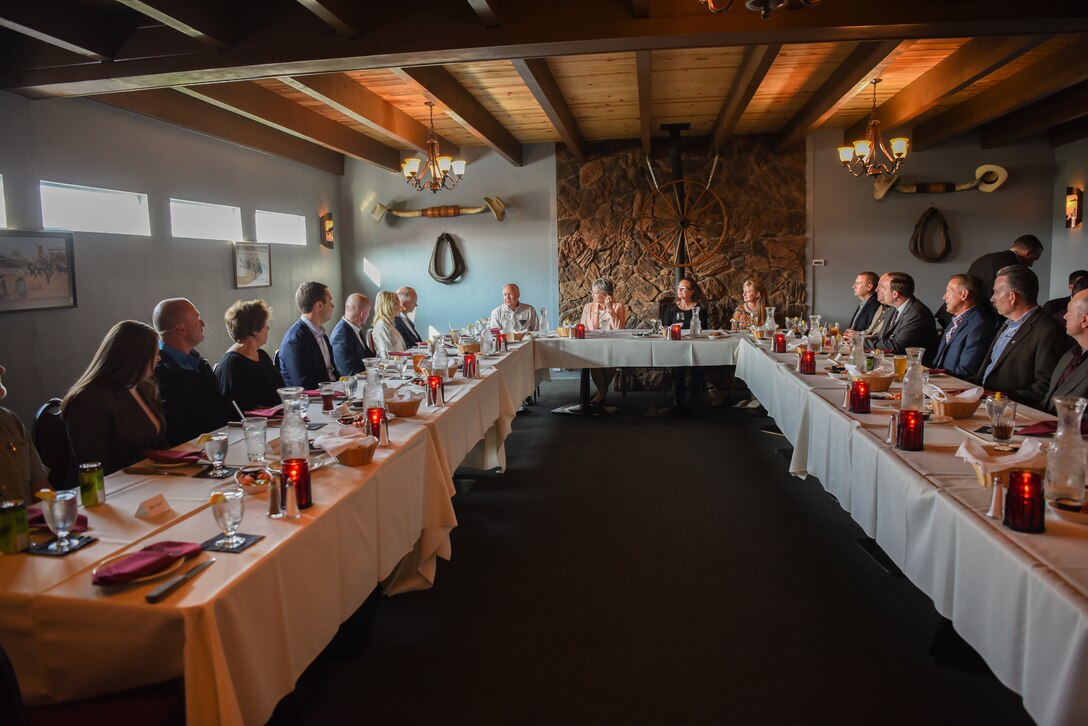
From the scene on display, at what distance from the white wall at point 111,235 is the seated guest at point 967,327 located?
5.57m

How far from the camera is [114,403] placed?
8.40 ft

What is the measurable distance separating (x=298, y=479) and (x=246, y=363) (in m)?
1.90

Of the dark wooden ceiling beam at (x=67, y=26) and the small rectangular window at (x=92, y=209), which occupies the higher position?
the dark wooden ceiling beam at (x=67, y=26)

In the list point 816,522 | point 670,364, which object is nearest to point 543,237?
point 670,364

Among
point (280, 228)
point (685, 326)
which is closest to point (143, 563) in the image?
point (685, 326)

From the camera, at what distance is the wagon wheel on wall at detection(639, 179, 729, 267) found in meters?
8.09

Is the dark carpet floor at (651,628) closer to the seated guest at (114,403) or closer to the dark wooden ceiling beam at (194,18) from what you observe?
the seated guest at (114,403)

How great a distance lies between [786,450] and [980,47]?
9.92 feet

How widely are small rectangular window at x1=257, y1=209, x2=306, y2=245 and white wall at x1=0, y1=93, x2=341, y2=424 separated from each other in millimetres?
126

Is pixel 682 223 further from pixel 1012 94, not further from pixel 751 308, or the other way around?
pixel 1012 94

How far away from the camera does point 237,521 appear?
1733 mm

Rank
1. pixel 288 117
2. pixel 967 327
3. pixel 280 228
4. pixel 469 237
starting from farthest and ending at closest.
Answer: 1. pixel 469 237
2. pixel 280 228
3. pixel 288 117
4. pixel 967 327

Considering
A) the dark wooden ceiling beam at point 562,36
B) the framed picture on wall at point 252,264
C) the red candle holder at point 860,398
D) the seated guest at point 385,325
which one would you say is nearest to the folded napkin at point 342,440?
the red candle holder at point 860,398

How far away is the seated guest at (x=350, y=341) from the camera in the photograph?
505 centimetres
